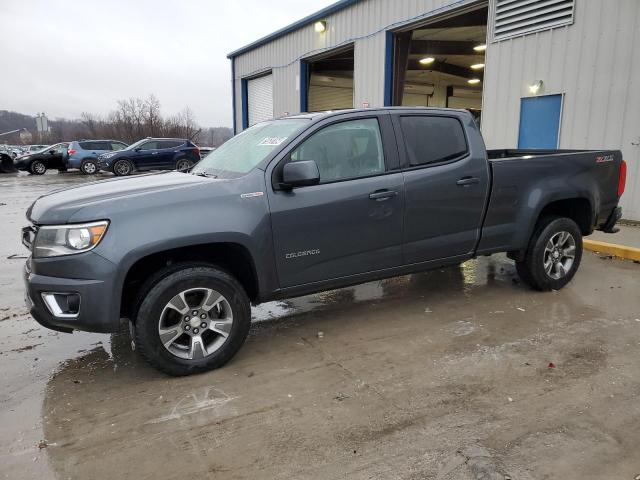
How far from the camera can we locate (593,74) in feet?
28.8

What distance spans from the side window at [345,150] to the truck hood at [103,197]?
0.85 m

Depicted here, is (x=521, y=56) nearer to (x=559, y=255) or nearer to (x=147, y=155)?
(x=559, y=255)

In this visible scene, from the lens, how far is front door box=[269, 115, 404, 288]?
3.70 m

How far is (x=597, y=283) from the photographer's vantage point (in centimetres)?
562

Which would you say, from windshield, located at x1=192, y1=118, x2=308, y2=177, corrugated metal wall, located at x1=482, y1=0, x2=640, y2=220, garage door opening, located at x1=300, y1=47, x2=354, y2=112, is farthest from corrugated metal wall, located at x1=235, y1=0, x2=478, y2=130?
windshield, located at x1=192, y1=118, x2=308, y2=177

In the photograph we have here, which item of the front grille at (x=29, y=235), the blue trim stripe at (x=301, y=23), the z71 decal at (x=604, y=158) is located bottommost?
the front grille at (x=29, y=235)

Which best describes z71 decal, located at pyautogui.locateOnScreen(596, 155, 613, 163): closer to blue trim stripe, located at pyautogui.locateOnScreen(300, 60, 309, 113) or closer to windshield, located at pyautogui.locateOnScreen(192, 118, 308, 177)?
windshield, located at pyautogui.locateOnScreen(192, 118, 308, 177)

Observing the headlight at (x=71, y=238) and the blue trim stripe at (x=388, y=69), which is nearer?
the headlight at (x=71, y=238)

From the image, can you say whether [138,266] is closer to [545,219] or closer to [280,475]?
[280,475]

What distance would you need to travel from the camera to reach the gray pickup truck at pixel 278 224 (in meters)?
3.18

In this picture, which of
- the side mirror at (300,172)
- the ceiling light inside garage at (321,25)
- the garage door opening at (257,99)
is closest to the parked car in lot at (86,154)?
the garage door opening at (257,99)

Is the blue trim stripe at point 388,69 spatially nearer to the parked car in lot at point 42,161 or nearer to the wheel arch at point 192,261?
the wheel arch at point 192,261

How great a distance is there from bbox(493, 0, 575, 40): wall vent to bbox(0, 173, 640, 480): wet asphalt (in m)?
6.61

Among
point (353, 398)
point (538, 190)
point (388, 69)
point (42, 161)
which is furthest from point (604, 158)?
point (42, 161)
